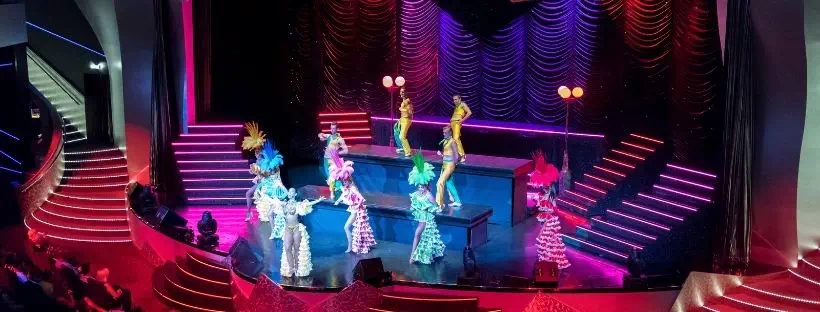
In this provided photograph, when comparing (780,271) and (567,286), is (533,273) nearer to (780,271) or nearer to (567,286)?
(567,286)

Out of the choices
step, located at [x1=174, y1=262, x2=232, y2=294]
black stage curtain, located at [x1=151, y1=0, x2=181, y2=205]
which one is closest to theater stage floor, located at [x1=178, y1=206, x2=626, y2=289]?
step, located at [x1=174, y1=262, x2=232, y2=294]

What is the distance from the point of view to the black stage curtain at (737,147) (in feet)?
37.9

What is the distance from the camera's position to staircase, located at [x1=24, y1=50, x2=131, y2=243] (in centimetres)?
1549

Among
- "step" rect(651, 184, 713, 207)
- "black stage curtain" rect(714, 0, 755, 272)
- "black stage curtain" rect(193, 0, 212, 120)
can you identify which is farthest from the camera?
"black stage curtain" rect(193, 0, 212, 120)

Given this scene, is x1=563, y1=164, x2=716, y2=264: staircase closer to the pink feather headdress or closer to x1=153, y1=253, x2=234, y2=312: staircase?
the pink feather headdress

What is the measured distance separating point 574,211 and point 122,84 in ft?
27.3

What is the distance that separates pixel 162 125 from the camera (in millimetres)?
16422

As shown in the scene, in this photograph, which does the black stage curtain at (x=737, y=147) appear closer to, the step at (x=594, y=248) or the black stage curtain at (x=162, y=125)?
the step at (x=594, y=248)

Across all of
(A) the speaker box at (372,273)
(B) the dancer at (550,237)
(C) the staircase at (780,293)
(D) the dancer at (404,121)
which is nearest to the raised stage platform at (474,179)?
(D) the dancer at (404,121)

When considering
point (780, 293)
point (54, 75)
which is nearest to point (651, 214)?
point (780, 293)

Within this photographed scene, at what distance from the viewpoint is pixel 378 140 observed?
18.9m

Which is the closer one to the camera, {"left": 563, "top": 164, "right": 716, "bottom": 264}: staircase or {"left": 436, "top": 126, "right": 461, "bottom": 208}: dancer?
{"left": 563, "top": 164, "right": 716, "bottom": 264}: staircase

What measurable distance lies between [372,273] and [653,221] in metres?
4.19

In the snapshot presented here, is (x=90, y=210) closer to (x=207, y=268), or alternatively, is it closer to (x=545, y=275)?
(x=207, y=268)
